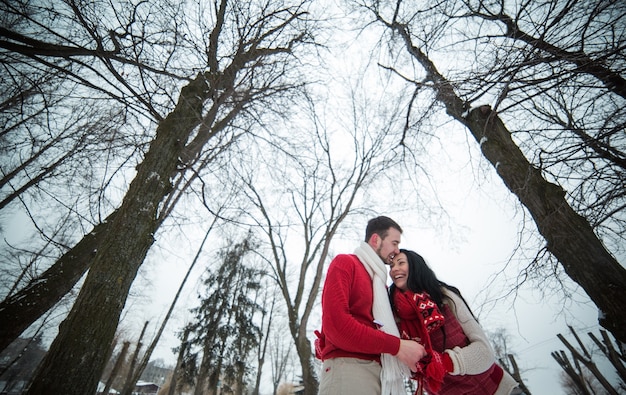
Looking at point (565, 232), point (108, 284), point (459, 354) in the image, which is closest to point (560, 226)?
point (565, 232)

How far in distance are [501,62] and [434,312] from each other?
1950 millimetres

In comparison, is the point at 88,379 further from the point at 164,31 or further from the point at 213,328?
the point at 213,328

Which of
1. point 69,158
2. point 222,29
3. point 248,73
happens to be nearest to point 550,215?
point 248,73

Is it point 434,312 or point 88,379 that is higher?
point 434,312

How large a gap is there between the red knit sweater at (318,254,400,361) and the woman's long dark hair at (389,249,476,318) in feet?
1.56

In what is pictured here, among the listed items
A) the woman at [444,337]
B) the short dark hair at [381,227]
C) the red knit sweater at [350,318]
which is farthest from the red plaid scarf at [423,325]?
the short dark hair at [381,227]

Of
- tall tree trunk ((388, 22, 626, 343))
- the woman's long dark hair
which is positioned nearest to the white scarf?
the woman's long dark hair

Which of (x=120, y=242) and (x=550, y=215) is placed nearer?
(x=120, y=242)

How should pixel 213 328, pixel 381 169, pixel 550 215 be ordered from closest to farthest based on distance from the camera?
pixel 550 215 < pixel 381 169 < pixel 213 328

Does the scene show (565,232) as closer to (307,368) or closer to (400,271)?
(400,271)

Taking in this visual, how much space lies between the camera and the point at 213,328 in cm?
1497

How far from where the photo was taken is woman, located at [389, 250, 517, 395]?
1.52 meters

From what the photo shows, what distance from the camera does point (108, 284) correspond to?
2.00 meters

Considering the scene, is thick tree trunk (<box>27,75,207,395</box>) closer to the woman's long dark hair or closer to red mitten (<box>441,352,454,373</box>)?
the woman's long dark hair
